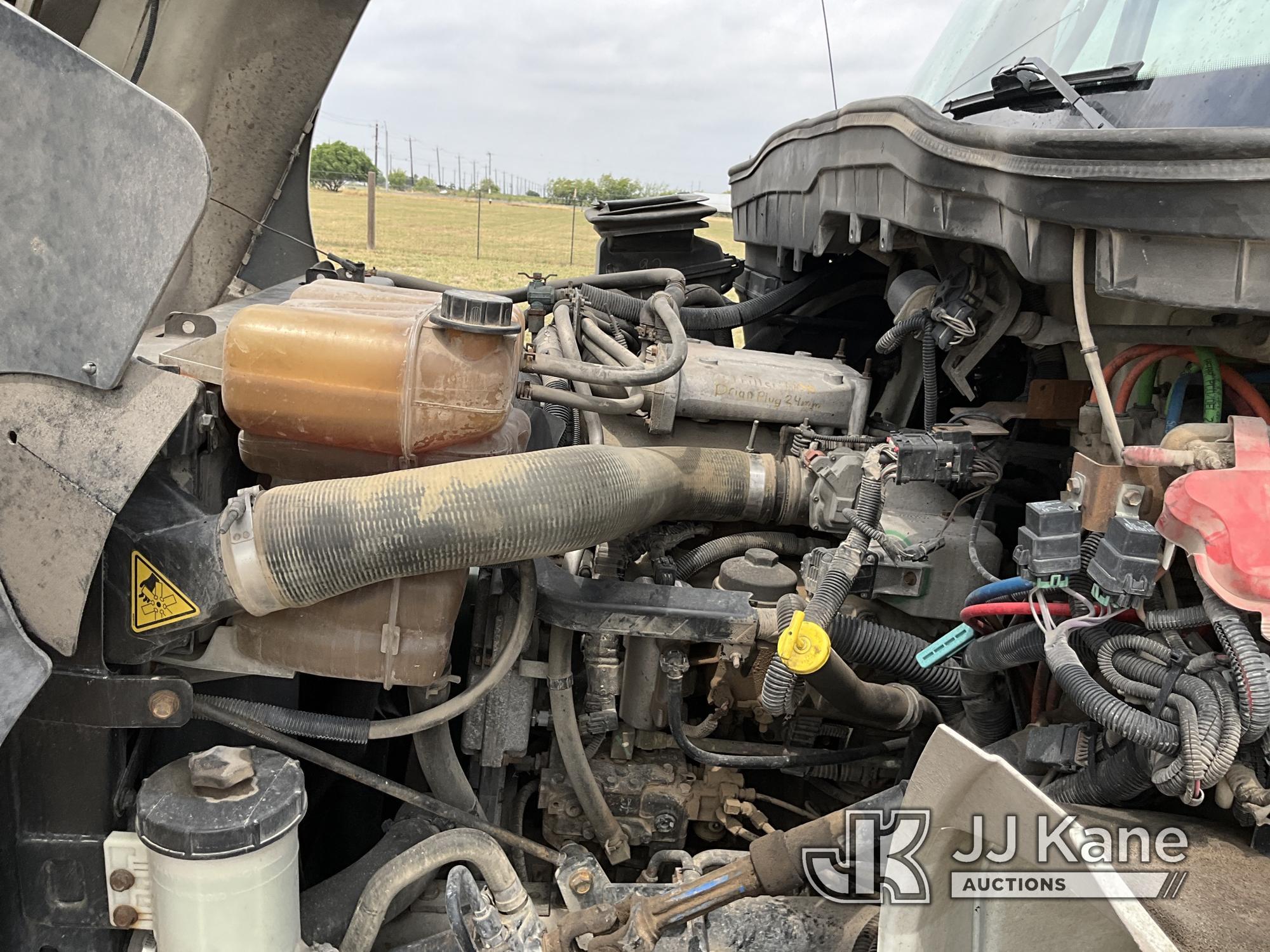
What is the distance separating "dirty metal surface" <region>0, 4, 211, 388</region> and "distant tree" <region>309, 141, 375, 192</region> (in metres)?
35.2

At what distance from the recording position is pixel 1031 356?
6.57ft

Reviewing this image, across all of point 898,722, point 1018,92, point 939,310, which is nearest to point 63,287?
point 939,310

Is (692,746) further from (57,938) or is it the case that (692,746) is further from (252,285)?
(252,285)

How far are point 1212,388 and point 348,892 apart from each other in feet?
5.27

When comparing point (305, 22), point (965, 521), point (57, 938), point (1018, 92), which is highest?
point (305, 22)

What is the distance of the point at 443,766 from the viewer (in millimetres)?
1801

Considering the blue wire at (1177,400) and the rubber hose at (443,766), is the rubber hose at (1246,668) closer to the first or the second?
the blue wire at (1177,400)

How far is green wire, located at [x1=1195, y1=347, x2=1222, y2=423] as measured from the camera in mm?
1366

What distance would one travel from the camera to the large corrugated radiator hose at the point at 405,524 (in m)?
1.41

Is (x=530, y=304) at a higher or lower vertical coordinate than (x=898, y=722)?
higher

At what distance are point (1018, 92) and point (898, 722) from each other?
1431mm

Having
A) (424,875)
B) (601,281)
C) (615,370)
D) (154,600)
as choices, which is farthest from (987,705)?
(601,281)

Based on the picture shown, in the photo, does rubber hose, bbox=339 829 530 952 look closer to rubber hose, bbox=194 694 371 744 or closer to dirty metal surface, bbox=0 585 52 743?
rubber hose, bbox=194 694 371 744

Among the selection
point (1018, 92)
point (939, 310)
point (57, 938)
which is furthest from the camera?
point (1018, 92)
